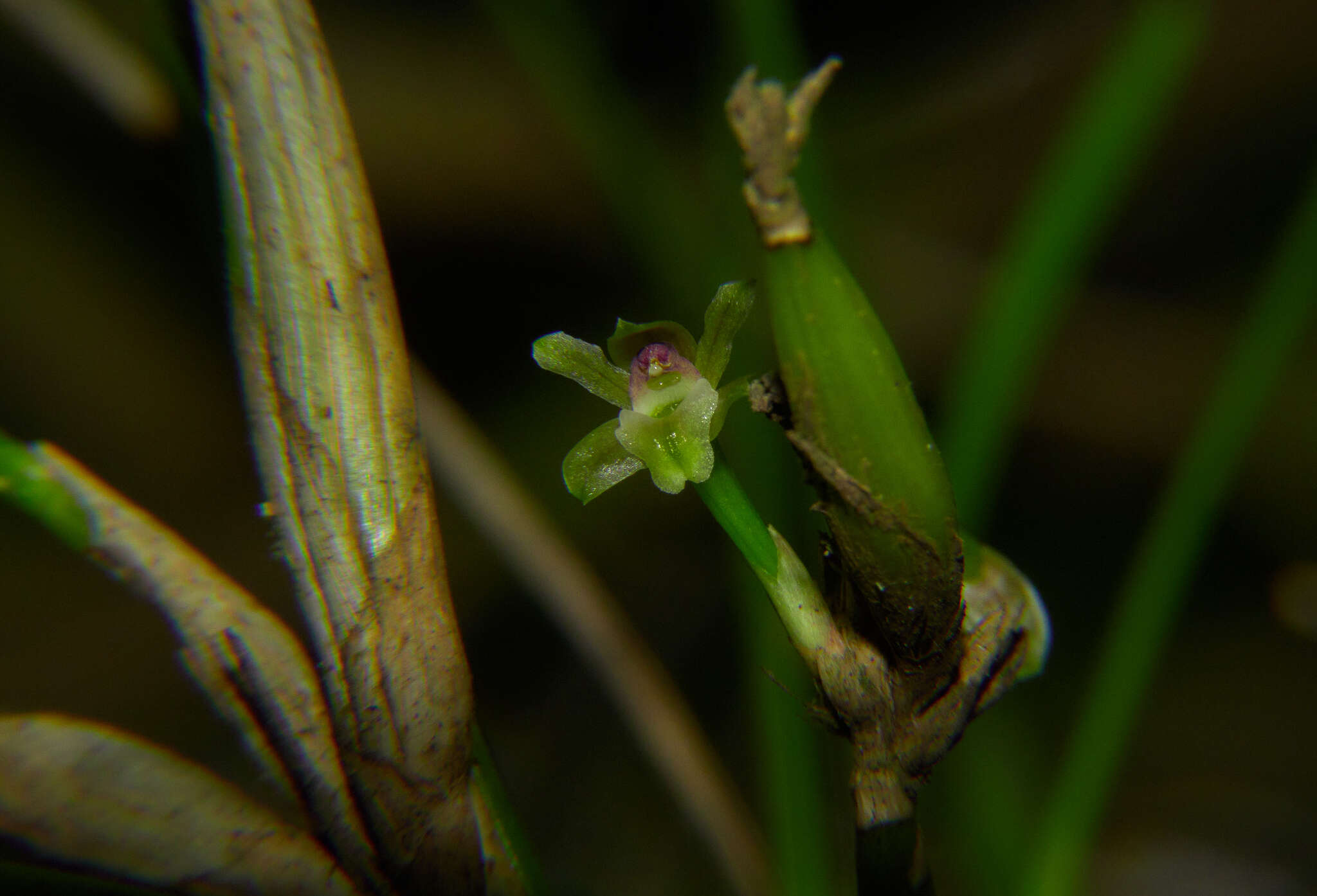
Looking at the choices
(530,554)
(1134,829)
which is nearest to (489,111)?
(530,554)

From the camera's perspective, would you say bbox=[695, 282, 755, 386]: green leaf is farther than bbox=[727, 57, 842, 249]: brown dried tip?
Yes

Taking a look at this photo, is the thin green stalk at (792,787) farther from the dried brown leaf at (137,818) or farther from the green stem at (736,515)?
the dried brown leaf at (137,818)

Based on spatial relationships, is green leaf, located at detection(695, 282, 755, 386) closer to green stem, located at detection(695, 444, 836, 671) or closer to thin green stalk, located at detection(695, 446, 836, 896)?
green stem, located at detection(695, 444, 836, 671)

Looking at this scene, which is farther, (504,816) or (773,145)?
(504,816)

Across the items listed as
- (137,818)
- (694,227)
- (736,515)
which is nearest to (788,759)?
(736,515)

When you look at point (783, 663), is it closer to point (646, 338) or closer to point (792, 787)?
point (792, 787)

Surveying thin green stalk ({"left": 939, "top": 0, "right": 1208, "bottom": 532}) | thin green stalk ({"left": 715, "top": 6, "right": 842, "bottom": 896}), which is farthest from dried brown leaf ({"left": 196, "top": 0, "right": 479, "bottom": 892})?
thin green stalk ({"left": 939, "top": 0, "right": 1208, "bottom": 532})

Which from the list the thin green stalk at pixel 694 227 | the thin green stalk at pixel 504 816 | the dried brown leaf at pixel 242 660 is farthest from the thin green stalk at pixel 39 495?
the thin green stalk at pixel 694 227
